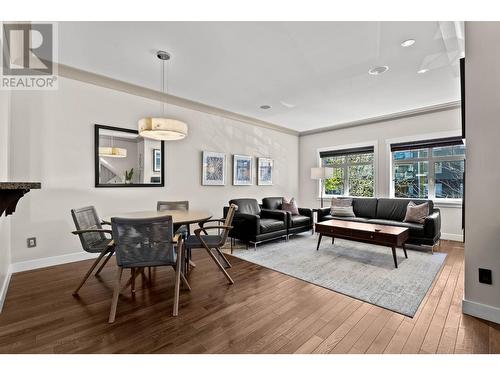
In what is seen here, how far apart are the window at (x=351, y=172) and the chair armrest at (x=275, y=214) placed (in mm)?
2455

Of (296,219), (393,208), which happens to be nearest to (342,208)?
(393,208)

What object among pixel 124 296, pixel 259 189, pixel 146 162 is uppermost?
pixel 146 162

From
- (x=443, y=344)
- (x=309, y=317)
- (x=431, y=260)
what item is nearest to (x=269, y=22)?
(x=309, y=317)

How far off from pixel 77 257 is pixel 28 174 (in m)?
1.24

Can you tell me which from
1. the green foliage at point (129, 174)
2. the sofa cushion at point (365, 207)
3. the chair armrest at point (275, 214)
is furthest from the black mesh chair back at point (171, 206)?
the sofa cushion at point (365, 207)

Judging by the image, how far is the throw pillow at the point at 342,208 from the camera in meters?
4.98

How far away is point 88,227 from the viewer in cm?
256

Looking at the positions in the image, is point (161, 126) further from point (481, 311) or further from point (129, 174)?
point (481, 311)

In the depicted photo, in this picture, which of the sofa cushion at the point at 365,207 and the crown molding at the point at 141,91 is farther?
the sofa cushion at the point at 365,207

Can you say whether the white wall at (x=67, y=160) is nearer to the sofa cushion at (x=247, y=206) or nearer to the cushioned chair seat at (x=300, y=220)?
the sofa cushion at (x=247, y=206)

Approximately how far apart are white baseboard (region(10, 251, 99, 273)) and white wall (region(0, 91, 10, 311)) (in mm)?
186

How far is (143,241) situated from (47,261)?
2115mm

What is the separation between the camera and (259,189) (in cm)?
580

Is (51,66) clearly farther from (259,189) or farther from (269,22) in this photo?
(259,189)
